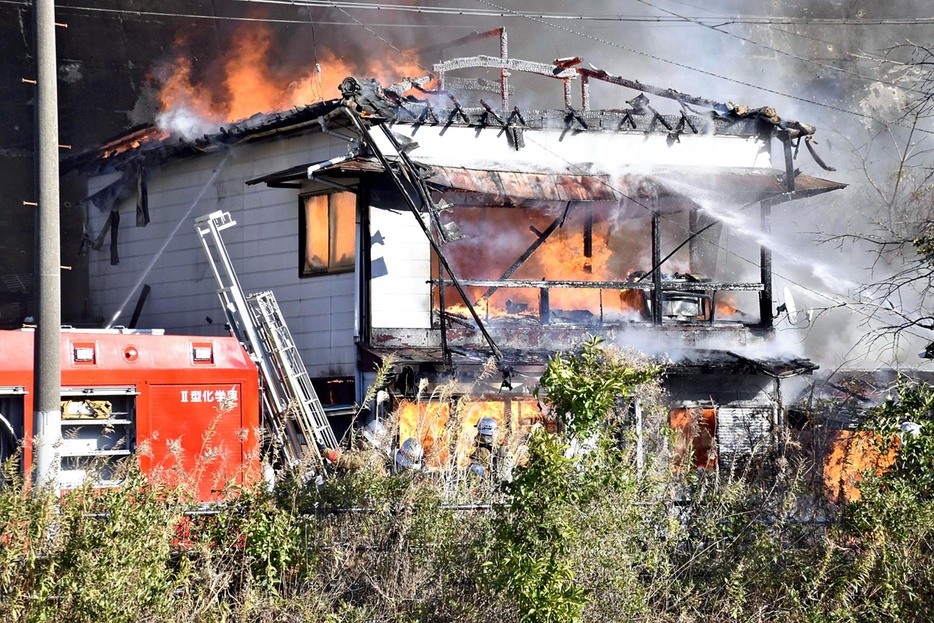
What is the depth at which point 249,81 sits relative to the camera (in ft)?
73.9

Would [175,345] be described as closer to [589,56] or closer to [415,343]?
[415,343]

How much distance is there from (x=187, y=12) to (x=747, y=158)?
14541 millimetres

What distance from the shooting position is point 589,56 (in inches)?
1348

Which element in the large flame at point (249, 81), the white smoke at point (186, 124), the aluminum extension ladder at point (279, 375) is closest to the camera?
the aluminum extension ladder at point (279, 375)

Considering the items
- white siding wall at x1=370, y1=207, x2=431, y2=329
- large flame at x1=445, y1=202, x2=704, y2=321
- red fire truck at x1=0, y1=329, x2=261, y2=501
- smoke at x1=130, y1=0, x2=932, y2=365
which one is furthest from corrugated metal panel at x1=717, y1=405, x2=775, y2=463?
red fire truck at x1=0, y1=329, x2=261, y2=501

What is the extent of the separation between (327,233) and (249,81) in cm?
828

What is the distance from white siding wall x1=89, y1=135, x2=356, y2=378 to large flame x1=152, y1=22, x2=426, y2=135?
186 centimetres

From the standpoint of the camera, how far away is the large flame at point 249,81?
21484 mm

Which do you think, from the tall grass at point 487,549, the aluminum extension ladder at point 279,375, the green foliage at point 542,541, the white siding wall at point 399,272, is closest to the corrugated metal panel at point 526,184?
the white siding wall at point 399,272

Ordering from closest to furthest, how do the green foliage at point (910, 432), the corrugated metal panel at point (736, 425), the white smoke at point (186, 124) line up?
1. the green foliage at point (910, 432)
2. the corrugated metal panel at point (736, 425)
3. the white smoke at point (186, 124)

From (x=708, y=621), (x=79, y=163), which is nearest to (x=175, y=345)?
(x=708, y=621)

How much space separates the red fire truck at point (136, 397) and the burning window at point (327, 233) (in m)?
4.13

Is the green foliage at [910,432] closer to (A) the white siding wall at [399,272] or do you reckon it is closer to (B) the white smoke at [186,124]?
(A) the white siding wall at [399,272]

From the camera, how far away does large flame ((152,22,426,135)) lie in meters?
21.5
